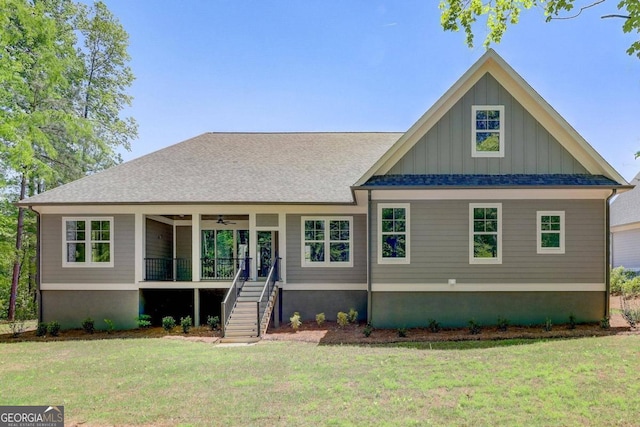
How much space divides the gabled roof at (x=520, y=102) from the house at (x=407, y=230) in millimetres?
37

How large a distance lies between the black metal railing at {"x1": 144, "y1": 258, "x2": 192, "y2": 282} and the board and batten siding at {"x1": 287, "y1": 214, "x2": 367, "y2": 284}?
388 centimetres

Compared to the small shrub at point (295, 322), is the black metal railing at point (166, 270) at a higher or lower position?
higher

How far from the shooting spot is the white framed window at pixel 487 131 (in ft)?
41.2

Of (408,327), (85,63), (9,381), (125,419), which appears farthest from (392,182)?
(85,63)

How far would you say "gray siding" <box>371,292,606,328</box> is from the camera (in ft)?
40.4

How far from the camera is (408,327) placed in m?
12.4

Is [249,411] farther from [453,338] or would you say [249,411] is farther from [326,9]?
[326,9]

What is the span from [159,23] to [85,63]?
10.5m

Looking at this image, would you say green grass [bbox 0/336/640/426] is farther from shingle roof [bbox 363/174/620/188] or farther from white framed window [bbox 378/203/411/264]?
shingle roof [bbox 363/174/620/188]

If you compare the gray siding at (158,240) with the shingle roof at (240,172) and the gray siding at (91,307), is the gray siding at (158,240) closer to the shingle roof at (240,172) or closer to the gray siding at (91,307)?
the shingle roof at (240,172)

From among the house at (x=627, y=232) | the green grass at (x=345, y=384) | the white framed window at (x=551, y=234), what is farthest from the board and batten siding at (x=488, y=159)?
the house at (x=627, y=232)

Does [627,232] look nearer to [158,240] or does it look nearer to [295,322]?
[295,322]

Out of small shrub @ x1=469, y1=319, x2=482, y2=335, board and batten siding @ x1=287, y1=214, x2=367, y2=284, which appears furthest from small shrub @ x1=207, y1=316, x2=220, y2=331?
small shrub @ x1=469, y1=319, x2=482, y2=335

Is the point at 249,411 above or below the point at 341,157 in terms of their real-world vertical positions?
below
